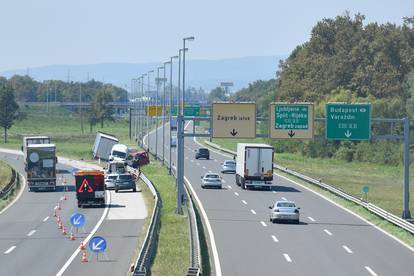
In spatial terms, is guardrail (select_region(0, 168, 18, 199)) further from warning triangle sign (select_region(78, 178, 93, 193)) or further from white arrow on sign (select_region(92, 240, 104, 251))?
white arrow on sign (select_region(92, 240, 104, 251))

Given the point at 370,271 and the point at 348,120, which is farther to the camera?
the point at 348,120

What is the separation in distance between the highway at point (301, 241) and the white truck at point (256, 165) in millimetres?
3546

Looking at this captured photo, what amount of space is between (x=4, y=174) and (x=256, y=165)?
28517 millimetres

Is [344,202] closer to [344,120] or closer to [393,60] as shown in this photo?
[344,120]

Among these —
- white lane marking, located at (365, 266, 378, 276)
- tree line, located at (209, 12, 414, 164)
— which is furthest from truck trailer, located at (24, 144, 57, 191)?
tree line, located at (209, 12, 414, 164)

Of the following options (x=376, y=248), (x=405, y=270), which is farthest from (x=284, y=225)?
(x=405, y=270)

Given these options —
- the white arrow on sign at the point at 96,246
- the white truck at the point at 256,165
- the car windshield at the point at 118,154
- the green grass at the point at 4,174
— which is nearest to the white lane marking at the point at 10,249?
the white arrow on sign at the point at 96,246

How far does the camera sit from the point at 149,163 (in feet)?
323

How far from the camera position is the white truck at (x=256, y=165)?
222 feet

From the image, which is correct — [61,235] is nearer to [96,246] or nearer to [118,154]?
[96,246]

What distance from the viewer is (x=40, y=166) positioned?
70.9 m

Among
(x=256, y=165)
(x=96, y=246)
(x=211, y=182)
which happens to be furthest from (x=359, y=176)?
(x=96, y=246)

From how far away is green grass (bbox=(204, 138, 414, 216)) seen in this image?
6712 centimetres

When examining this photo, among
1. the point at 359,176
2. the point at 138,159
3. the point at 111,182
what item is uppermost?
the point at 138,159
